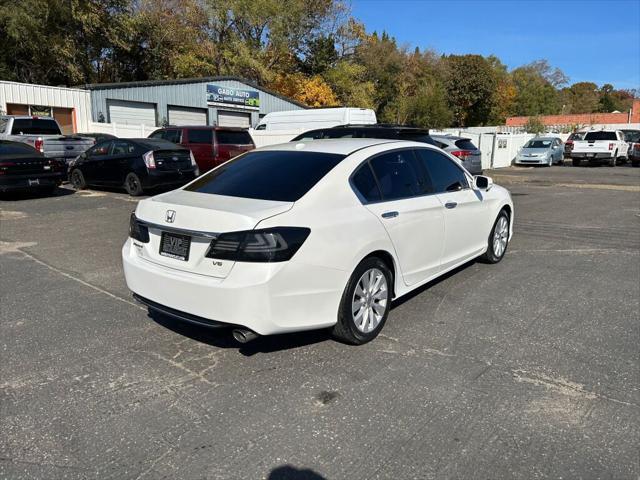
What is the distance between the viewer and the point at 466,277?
20.4 feet

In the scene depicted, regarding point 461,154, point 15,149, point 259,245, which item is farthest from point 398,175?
point 461,154

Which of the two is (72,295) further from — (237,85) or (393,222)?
(237,85)

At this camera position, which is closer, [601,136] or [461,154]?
[461,154]

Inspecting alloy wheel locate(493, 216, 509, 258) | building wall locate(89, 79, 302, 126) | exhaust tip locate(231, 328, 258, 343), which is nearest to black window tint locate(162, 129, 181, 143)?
building wall locate(89, 79, 302, 126)

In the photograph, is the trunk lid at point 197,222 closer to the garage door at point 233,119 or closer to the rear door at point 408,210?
the rear door at point 408,210

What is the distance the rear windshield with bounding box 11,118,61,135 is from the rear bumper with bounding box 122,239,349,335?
14.9 meters

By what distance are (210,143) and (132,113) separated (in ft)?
40.1

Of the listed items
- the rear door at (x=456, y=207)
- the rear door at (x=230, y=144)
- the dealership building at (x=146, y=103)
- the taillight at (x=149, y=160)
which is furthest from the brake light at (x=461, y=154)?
the dealership building at (x=146, y=103)

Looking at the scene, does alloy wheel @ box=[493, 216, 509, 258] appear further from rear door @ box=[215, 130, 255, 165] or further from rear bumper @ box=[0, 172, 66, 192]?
rear bumper @ box=[0, 172, 66, 192]

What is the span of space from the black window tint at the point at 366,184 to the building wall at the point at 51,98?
21.6 meters

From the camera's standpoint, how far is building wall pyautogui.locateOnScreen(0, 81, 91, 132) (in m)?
21.2

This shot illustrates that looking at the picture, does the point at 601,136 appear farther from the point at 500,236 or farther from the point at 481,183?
the point at 481,183

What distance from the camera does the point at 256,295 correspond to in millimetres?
3465

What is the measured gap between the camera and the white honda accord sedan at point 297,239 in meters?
3.53
